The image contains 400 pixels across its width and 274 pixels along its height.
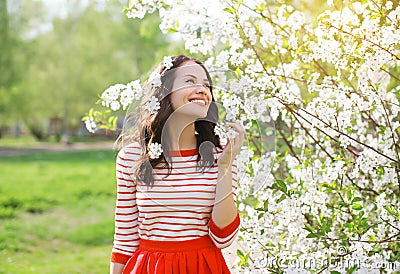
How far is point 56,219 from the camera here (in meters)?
7.68

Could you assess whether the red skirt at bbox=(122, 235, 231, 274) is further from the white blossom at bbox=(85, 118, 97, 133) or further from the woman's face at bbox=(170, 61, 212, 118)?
the white blossom at bbox=(85, 118, 97, 133)

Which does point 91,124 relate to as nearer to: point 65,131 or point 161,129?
point 161,129

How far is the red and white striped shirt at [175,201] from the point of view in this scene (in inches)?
74.7

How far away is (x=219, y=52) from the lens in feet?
10.1

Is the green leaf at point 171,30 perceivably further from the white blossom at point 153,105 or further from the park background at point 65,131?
the white blossom at point 153,105

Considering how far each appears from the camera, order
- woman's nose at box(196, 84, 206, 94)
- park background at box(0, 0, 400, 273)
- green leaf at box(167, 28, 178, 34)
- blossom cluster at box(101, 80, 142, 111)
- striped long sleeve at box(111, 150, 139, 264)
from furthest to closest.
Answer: park background at box(0, 0, 400, 273)
green leaf at box(167, 28, 178, 34)
blossom cluster at box(101, 80, 142, 111)
striped long sleeve at box(111, 150, 139, 264)
woman's nose at box(196, 84, 206, 94)

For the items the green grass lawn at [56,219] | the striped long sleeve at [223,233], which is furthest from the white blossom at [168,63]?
the green grass lawn at [56,219]

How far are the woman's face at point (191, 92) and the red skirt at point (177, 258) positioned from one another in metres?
0.41

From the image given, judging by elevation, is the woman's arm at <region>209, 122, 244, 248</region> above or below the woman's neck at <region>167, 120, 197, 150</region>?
below

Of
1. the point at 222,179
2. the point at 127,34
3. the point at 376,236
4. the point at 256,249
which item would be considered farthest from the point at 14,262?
the point at 127,34

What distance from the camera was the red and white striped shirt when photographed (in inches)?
74.7

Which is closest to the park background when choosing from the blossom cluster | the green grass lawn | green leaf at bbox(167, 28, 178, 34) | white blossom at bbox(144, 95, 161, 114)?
the green grass lawn

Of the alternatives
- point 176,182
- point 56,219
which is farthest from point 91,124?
point 56,219

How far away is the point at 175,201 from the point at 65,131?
23.5 meters
